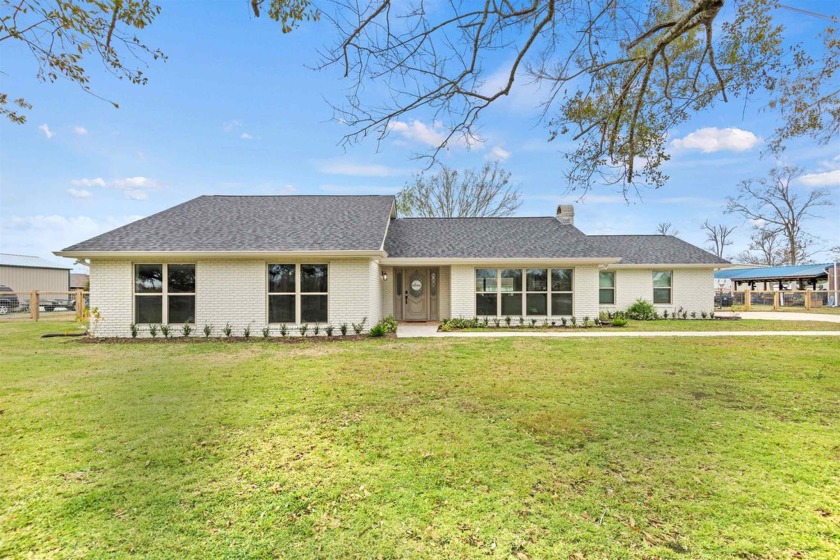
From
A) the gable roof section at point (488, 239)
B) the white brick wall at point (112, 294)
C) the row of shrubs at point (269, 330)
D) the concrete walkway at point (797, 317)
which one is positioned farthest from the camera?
the concrete walkway at point (797, 317)

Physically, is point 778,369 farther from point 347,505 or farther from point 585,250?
point 347,505

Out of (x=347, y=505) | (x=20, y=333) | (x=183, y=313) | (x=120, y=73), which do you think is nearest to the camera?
(x=347, y=505)

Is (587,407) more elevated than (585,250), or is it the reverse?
(585,250)

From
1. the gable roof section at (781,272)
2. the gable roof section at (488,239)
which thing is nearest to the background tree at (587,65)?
the gable roof section at (488,239)

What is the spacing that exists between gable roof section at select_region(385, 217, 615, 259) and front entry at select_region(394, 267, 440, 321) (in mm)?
1146

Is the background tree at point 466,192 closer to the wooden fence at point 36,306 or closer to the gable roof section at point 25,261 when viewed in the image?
the wooden fence at point 36,306

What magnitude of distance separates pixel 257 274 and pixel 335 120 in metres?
7.55

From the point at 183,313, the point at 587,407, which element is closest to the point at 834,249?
the point at 587,407

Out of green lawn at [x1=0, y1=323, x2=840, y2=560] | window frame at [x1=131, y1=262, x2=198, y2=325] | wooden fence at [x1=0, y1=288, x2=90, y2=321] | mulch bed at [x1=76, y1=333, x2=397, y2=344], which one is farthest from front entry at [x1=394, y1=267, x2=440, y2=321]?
wooden fence at [x1=0, y1=288, x2=90, y2=321]

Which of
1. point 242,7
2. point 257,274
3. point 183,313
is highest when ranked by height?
point 242,7

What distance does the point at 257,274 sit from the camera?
11.4 metres

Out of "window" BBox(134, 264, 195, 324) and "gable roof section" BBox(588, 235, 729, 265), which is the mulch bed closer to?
"window" BBox(134, 264, 195, 324)

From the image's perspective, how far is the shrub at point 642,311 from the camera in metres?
16.6

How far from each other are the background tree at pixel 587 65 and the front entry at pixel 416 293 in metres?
8.85
